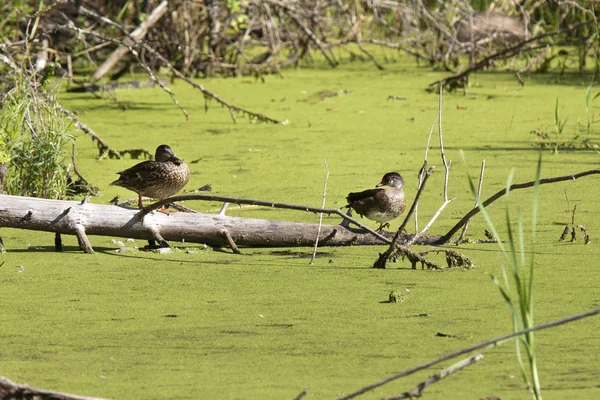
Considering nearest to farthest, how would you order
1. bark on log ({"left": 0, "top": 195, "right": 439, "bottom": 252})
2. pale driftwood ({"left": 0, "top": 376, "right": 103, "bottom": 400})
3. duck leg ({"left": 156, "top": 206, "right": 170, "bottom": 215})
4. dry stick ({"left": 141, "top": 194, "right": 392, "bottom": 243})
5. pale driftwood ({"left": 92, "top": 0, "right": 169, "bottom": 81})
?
pale driftwood ({"left": 0, "top": 376, "right": 103, "bottom": 400}), dry stick ({"left": 141, "top": 194, "right": 392, "bottom": 243}), bark on log ({"left": 0, "top": 195, "right": 439, "bottom": 252}), duck leg ({"left": 156, "top": 206, "right": 170, "bottom": 215}), pale driftwood ({"left": 92, "top": 0, "right": 169, "bottom": 81})

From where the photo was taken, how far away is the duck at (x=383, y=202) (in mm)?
4980

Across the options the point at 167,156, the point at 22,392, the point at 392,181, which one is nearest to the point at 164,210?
the point at 167,156

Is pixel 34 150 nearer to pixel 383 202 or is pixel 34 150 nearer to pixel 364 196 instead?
pixel 364 196

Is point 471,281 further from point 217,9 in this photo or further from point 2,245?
point 217,9

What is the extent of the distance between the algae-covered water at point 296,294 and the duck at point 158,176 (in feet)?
0.99

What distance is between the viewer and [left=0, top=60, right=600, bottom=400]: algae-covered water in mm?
2990

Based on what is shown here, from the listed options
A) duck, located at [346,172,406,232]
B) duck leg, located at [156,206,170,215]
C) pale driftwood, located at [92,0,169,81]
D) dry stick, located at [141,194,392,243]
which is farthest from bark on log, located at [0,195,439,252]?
pale driftwood, located at [92,0,169,81]

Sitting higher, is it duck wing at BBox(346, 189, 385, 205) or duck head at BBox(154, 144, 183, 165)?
duck head at BBox(154, 144, 183, 165)

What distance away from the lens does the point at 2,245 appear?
472 centimetres

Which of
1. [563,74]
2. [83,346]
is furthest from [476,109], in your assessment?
[83,346]

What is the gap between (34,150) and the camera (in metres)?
5.41

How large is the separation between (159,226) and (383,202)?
3.37 feet

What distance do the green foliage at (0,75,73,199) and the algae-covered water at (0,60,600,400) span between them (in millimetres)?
305

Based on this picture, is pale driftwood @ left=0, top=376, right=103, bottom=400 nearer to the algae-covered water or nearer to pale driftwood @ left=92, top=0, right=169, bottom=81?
the algae-covered water
